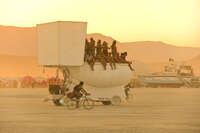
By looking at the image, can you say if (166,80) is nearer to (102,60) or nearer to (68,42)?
(102,60)

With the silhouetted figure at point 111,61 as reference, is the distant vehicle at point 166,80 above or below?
below

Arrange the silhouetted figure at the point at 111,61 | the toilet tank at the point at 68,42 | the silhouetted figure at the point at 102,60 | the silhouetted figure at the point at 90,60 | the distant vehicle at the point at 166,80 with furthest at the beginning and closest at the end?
1. the distant vehicle at the point at 166,80
2. the silhouetted figure at the point at 111,61
3. the silhouetted figure at the point at 102,60
4. the silhouetted figure at the point at 90,60
5. the toilet tank at the point at 68,42

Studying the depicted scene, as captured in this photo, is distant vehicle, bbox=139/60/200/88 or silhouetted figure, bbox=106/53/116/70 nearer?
silhouetted figure, bbox=106/53/116/70

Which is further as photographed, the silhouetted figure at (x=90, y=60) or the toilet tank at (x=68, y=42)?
the silhouetted figure at (x=90, y=60)

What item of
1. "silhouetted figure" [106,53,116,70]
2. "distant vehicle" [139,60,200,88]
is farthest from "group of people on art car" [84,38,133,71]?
"distant vehicle" [139,60,200,88]

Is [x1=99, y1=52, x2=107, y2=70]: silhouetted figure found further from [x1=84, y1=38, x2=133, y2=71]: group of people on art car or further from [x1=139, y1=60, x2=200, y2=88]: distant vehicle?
[x1=139, y1=60, x2=200, y2=88]: distant vehicle

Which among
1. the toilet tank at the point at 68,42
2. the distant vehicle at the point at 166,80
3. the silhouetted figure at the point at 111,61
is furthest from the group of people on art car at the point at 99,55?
the distant vehicle at the point at 166,80

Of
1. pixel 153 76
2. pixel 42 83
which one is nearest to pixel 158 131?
pixel 42 83

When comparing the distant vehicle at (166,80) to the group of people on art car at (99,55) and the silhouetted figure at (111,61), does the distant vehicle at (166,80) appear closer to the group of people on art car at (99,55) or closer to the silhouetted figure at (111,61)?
the group of people on art car at (99,55)

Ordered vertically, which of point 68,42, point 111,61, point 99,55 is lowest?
point 111,61

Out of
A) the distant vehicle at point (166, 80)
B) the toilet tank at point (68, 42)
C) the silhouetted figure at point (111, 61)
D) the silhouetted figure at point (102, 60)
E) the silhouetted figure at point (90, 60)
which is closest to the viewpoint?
the toilet tank at point (68, 42)

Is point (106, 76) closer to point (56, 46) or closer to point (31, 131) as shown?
point (56, 46)

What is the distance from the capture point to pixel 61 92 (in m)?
25.7

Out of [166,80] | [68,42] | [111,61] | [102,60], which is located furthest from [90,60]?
[166,80]
